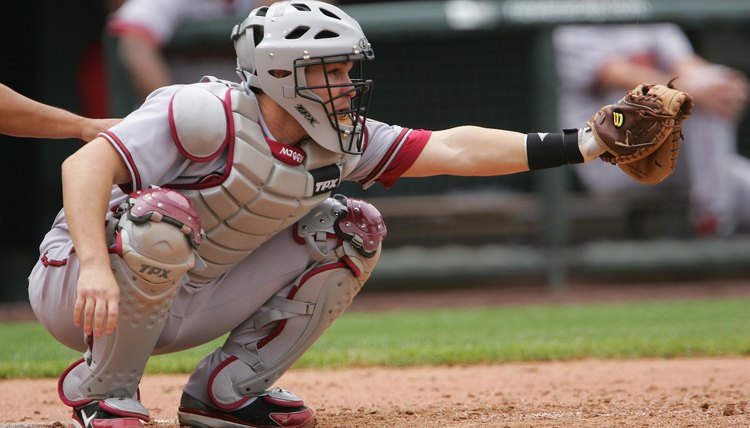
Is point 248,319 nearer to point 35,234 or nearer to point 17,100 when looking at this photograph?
point 17,100

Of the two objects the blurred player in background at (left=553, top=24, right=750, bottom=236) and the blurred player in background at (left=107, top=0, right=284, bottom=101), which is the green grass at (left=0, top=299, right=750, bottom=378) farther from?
the blurred player in background at (left=107, top=0, right=284, bottom=101)

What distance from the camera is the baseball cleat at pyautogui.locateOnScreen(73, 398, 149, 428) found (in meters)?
2.87

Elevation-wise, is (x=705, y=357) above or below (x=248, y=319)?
below

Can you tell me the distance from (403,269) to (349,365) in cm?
330

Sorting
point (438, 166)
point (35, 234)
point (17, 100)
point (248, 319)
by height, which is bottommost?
point (35, 234)

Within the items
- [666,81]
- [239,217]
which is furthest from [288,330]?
[666,81]

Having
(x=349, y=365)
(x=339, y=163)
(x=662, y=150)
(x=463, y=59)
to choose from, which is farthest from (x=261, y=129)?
(x=463, y=59)

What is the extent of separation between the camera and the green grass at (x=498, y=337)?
507 cm

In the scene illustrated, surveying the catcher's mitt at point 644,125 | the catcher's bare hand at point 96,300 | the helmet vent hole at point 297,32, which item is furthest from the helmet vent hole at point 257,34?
the catcher's mitt at point 644,125

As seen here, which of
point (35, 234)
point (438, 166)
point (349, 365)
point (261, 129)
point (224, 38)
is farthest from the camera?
point (35, 234)

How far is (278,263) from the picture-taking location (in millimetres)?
3334

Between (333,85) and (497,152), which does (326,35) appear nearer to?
(333,85)

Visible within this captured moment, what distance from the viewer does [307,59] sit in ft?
9.72

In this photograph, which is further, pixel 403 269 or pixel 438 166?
pixel 403 269
